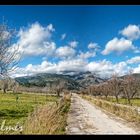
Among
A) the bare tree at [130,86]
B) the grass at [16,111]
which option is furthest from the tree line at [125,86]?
the grass at [16,111]

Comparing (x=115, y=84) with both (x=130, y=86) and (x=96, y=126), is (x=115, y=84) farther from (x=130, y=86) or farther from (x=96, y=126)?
(x=96, y=126)

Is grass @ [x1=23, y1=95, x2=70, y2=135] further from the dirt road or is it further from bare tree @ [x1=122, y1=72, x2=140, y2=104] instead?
bare tree @ [x1=122, y1=72, x2=140, y2=104]

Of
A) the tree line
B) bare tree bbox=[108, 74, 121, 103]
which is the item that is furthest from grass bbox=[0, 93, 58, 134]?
bare tree bbox=[108, 74, 121, 103]

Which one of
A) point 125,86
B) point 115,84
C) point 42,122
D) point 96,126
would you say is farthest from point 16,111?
point 115,84

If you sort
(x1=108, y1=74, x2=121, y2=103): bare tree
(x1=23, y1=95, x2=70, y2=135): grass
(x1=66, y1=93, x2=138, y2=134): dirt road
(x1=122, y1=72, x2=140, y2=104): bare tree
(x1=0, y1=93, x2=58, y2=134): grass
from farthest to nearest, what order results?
(x1=108, y1=74, x2=121, y2=103): bare tree, (x1=122, y1=72, x2=140, y2=104): bare tree, (x1=0, y1=93, x2=58, y2=134): grass, (x1=66, y1=93, x2=138, y2=134): dirt road, (x1=23, y1=95, x2=70, y2=135): grass

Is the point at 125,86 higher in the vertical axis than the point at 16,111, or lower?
higher

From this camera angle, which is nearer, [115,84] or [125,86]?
[125,86]

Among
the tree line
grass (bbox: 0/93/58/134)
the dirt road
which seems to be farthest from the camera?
the tree line

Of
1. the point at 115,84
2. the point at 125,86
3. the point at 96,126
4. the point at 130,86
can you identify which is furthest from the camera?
the point at 115,84

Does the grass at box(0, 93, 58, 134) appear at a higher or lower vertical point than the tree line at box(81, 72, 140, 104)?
lower
